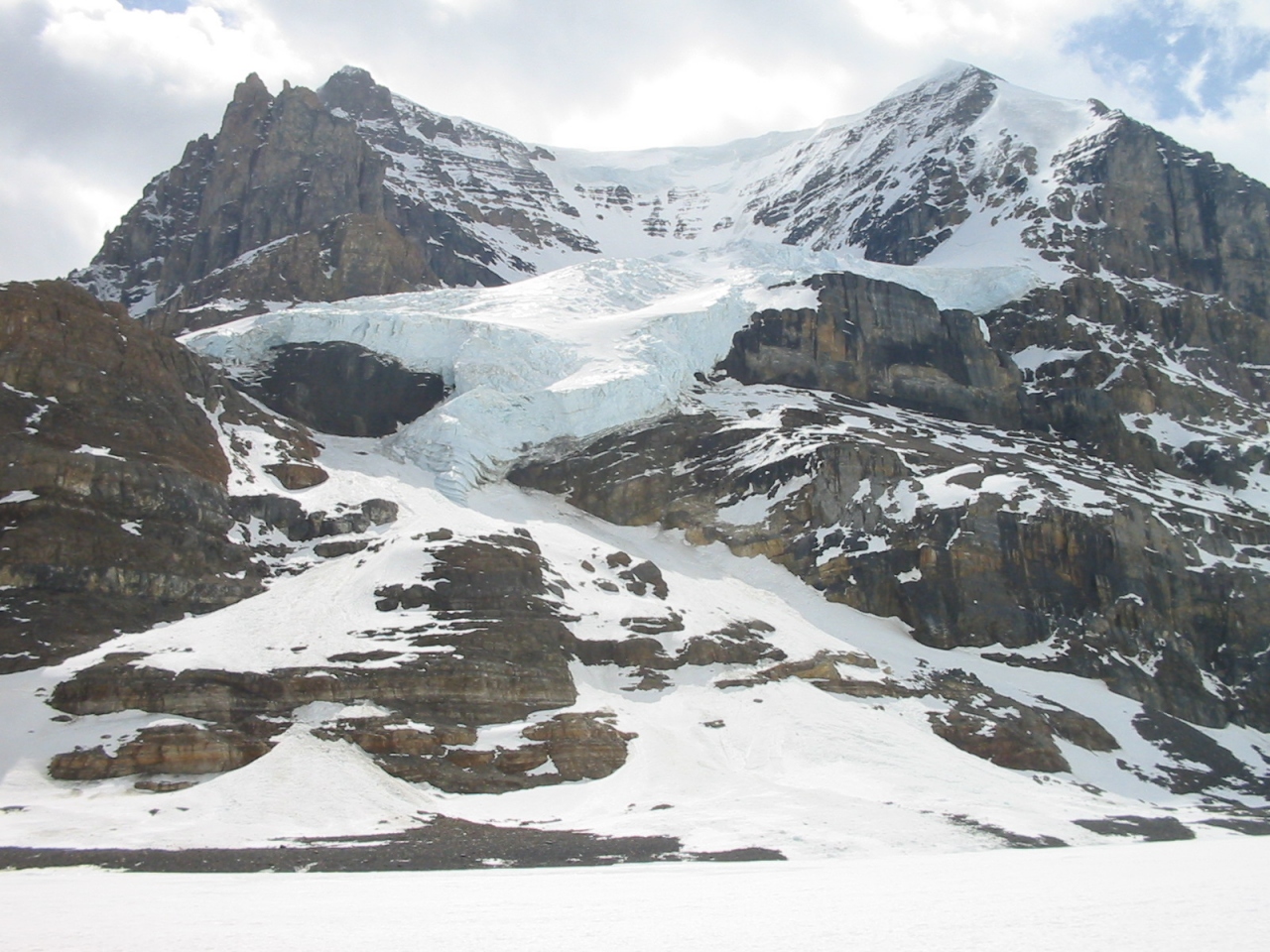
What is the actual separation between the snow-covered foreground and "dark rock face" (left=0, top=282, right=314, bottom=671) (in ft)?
82.8

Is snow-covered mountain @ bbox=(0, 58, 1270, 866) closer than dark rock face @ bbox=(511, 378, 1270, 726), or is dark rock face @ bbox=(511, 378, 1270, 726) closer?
snow-covered mountain @ bbox=(0, 58, 1270, 866)

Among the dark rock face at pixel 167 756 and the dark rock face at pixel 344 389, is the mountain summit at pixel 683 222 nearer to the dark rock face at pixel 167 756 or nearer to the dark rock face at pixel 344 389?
the dark rock face at pixel 344 389

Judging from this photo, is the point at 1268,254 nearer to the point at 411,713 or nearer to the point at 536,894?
the point at 411,713

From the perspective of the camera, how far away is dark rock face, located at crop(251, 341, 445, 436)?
3297 inches

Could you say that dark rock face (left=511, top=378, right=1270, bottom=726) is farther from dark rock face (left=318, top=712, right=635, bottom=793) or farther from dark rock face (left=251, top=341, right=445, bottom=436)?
dark rock face (left=318, top=712, right=635, bottom=793)

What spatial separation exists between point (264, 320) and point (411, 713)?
56.6 metres

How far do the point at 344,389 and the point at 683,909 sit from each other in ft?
247

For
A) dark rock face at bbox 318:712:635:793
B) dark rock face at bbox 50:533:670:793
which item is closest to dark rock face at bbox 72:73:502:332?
dark rock face at bbox 50:533:670:793

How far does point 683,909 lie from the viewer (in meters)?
17.3

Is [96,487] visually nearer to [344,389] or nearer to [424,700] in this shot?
[424,700]

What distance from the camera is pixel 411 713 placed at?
4516 cm

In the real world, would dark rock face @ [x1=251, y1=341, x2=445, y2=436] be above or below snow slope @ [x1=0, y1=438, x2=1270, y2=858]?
above

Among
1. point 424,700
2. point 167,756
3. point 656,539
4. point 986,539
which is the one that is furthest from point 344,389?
point 986,539

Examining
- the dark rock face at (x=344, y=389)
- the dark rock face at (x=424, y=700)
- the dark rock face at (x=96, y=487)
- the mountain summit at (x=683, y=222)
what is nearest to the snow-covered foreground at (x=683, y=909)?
the dark rock face at (x=424, y=700)
